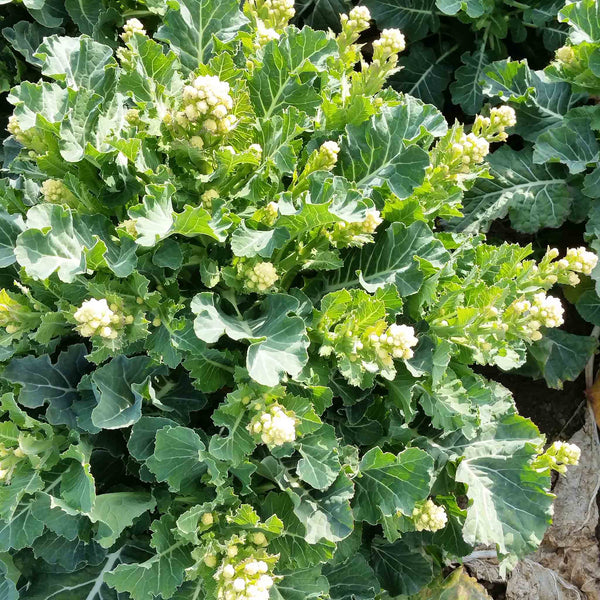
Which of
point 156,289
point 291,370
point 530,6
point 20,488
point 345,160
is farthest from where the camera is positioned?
point 530,6

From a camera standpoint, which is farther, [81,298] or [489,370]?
[489,370]

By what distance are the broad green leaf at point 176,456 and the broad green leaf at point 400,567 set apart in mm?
1165

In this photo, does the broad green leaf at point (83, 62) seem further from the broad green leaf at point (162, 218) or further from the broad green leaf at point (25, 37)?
the broad green leaf at point (25, 37)

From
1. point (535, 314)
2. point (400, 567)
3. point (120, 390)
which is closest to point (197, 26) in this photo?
point (120, 390)

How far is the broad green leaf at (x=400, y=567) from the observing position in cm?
281

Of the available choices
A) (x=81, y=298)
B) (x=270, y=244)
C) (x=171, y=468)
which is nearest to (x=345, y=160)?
(x=270, y=244)

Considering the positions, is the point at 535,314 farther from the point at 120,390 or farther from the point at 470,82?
the point at 470,82

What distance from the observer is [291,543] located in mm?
2305

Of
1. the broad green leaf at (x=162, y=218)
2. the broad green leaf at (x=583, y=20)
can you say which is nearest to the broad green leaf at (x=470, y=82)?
the broad green leaf at (x=583, y=20)

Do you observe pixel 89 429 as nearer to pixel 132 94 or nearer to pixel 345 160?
pixel 132 94

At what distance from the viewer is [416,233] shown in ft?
7.65

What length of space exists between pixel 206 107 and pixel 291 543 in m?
1.57

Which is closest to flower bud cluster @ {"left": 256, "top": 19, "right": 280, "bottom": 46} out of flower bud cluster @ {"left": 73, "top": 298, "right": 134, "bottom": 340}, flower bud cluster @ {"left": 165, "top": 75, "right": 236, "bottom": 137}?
flower bud cluster @ {"left": 165, "top": 75, "right": 236, "bottom": 137}

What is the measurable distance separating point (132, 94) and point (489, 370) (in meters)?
2.60
